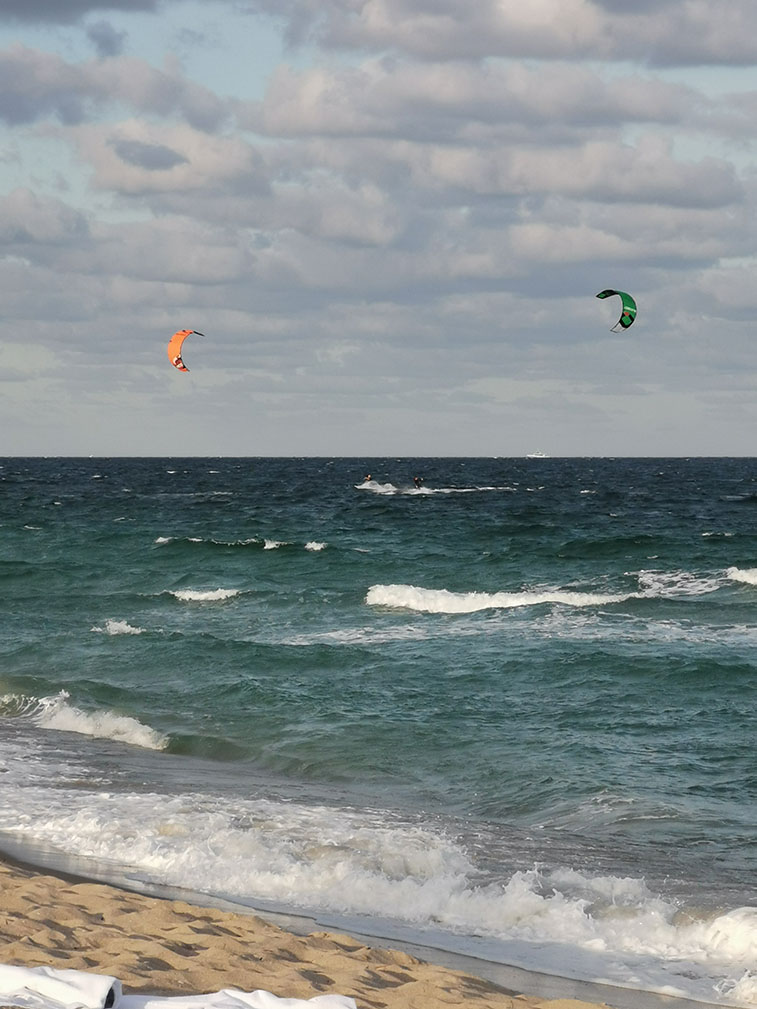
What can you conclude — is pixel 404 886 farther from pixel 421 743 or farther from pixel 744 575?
pixel 744 575

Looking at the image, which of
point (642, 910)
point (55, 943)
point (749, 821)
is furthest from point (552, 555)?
point (55, 943)

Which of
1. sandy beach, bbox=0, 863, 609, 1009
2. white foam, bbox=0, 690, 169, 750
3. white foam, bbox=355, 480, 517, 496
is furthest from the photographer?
white foam, bbox=355, 480, 517, 496

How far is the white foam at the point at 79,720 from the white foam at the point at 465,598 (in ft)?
37.3

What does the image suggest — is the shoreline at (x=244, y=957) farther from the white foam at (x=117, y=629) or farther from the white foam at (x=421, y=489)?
the white foam at (x=421, y=489)

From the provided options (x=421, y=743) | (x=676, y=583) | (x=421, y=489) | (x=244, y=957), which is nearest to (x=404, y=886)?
(x=244, y=957)

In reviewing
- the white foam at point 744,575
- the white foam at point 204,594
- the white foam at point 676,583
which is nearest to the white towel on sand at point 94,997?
the white foam at point 676,583

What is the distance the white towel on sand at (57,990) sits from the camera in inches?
230

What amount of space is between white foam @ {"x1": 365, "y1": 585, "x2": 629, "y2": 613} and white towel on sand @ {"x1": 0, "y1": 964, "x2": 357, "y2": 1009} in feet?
72.1

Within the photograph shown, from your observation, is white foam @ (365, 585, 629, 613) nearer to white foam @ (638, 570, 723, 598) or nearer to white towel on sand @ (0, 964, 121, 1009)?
white foam @ (638, 570, 723, 598)

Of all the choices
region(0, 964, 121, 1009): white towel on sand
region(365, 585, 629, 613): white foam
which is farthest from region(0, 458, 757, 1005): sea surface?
region(0, 964, 121, 1009): white towel on sand

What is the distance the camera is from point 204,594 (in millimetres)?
31375

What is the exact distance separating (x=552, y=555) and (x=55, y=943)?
3251 centimetres

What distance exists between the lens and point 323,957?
784 centimetres

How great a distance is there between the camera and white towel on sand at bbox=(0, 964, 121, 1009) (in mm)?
5848
